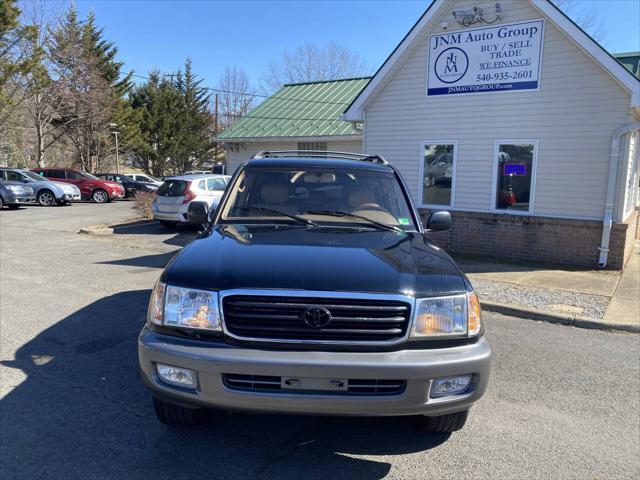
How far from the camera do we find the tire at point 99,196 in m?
24.5

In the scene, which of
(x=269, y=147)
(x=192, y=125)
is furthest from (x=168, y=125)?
(x=269, y=147)

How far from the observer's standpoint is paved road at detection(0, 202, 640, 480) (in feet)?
9.29

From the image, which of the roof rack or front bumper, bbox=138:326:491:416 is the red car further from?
front bumper, bbox=138:326:491:416

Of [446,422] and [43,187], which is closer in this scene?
[446,422]

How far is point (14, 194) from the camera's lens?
19.3 metres

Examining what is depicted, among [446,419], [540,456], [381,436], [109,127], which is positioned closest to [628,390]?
[540,456]

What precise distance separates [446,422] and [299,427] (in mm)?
973

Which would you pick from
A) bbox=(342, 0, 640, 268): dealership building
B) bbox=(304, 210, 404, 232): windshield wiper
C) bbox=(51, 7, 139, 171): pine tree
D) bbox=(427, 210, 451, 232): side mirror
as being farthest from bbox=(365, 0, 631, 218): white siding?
bbox=(51, 7, 139, 171): pine tree

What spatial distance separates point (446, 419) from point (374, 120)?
32.3ft

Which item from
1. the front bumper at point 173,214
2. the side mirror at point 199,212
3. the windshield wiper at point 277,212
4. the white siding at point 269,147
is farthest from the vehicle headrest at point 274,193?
the white siding at point 269,147

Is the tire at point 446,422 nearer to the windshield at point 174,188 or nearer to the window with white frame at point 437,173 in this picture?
the window with white frame at point 437,173

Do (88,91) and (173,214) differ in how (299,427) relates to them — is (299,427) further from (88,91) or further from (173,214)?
(88,91)

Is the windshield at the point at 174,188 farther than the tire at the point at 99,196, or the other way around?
the tire at the point at 99,196

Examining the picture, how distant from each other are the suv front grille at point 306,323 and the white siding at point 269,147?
14.6 meters
